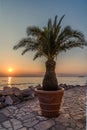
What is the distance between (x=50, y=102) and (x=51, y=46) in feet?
4.42

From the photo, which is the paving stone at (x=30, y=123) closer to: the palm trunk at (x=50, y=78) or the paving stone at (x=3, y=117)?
the paving stone at (x=3, y=117)

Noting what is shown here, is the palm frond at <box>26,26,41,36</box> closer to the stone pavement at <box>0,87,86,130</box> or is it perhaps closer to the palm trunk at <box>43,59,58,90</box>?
the palm trunk at <box>43,59,58,90</box>

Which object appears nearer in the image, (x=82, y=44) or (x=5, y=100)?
(x=82, y=44)

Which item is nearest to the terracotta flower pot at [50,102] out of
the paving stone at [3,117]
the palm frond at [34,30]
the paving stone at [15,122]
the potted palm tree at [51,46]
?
the potted palm tree at [51,46]

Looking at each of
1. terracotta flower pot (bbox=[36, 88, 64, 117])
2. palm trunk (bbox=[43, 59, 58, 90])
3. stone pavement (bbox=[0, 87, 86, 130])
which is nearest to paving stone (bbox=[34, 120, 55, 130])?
stone pavement (bbox=[0, 87, 86, 130])

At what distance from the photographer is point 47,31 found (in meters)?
5.04

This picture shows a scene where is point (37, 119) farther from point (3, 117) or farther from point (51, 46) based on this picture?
point (51, 46)

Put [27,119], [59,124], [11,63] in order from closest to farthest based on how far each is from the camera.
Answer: [59,124], [27,119], [11,63]

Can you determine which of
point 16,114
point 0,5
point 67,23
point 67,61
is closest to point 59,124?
point 16,114

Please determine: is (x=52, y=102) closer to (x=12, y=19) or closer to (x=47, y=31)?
(x=47, y=31)

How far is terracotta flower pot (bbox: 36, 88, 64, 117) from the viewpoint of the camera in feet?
15.4

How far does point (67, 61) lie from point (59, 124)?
87.9 inches

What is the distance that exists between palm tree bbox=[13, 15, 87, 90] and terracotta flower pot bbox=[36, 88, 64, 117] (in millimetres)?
249

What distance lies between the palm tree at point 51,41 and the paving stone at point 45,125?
0.90 meters
